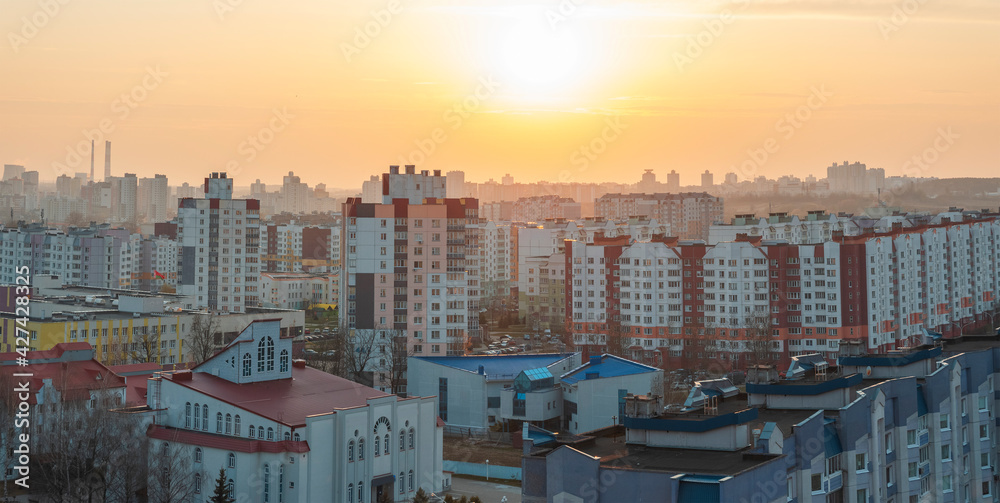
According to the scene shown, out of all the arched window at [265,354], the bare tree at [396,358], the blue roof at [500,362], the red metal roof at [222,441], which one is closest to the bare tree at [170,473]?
the red metal roof at [222,441]

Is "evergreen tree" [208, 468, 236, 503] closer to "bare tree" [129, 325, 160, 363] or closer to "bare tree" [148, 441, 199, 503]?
"bare tree" [148, 441, 199, 503]

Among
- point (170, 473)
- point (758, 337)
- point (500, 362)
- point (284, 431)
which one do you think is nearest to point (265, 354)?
point (284, 431)

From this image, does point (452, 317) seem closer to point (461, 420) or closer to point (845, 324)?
point (461, 420)

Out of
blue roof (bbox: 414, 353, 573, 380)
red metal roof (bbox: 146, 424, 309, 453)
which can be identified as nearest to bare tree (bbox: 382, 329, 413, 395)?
blue roof (bbox: 414, 353, 573, 380)

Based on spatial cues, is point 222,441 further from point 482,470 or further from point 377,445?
point 482,470

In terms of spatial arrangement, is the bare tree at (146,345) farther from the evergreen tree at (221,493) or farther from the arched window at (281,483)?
the evergreen tree at (221,493)

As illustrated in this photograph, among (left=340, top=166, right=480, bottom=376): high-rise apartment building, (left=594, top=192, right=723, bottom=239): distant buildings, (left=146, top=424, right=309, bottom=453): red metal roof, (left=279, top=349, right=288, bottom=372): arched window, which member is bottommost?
(left=146, top=424, right=309, bottom=453): red metal roof
